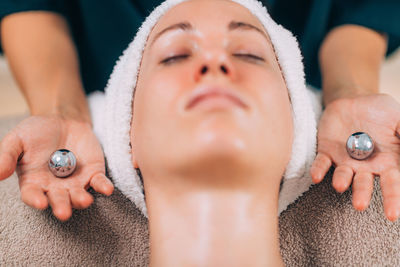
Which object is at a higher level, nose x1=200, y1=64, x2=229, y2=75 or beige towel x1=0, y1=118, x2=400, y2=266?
nose x1=200, y1=64, x2=229, y2=75

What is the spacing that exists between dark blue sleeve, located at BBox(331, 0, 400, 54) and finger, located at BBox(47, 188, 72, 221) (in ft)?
2.83

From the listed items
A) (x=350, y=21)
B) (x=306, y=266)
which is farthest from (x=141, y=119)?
(x=350, y=21)

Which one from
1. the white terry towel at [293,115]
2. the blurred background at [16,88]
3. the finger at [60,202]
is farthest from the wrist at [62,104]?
the blurred background at [16,88]

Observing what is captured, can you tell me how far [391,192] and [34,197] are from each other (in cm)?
60

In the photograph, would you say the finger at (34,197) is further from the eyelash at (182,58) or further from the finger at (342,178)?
the finger at (342,178)

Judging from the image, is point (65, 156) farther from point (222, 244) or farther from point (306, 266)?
point (306, 266)

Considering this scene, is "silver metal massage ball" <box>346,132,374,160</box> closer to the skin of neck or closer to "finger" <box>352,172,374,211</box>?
"finger" <box>352,172,374,211</box>

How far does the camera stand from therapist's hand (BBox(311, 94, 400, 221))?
2.24 feet

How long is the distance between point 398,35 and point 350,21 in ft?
0.44

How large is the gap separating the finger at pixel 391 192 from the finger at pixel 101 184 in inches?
18.7

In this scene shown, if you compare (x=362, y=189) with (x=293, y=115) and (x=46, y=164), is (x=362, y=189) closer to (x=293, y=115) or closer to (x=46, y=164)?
(x=293, y=115)

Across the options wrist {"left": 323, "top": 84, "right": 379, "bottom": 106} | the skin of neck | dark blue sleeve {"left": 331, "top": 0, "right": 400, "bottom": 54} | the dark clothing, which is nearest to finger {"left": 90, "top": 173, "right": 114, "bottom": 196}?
the skin of neck

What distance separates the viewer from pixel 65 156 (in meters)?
0.75

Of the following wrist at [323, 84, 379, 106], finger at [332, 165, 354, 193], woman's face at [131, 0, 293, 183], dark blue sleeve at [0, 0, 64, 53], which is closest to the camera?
woman's face at [131, 0, 293, 183]
